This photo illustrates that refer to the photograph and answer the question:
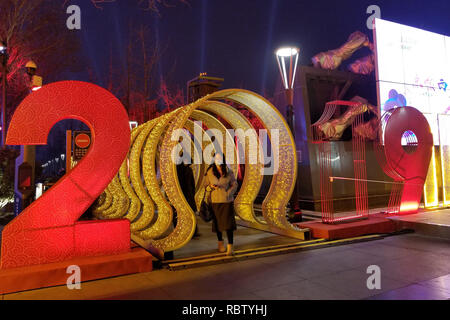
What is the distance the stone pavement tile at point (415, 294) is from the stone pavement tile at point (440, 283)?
11 cm

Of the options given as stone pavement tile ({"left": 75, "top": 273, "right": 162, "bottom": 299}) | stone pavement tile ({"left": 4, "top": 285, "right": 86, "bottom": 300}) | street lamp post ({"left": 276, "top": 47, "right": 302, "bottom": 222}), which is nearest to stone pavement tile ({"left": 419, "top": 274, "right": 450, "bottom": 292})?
stone pavement tile ({"left": 75, "top": 273, "right": 162, "bottom": 299})

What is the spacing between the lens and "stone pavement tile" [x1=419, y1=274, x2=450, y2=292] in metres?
3.94

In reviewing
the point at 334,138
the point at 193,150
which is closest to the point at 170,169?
the point at 193,150

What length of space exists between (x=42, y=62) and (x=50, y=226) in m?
13.6

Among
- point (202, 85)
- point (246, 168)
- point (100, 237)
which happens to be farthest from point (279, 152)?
point (202, 85)

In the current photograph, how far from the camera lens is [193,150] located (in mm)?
9453

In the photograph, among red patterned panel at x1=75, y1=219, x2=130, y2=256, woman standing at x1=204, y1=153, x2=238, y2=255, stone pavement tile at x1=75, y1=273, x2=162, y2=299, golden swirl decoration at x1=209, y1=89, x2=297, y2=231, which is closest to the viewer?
stone pavement tile at x1=75, y1=273, x2=162, y2=299

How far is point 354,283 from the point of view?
4.11m

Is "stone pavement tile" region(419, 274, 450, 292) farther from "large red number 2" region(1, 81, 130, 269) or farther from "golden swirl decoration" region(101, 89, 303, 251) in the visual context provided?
"large red number 2" region(1, 81, 130, 269)

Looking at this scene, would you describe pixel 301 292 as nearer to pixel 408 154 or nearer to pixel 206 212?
pixel 206 212

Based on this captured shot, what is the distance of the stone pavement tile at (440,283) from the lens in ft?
12.9

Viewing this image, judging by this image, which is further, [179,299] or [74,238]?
[74,238]

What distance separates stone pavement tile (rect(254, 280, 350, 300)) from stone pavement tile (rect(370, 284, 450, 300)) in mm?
466
